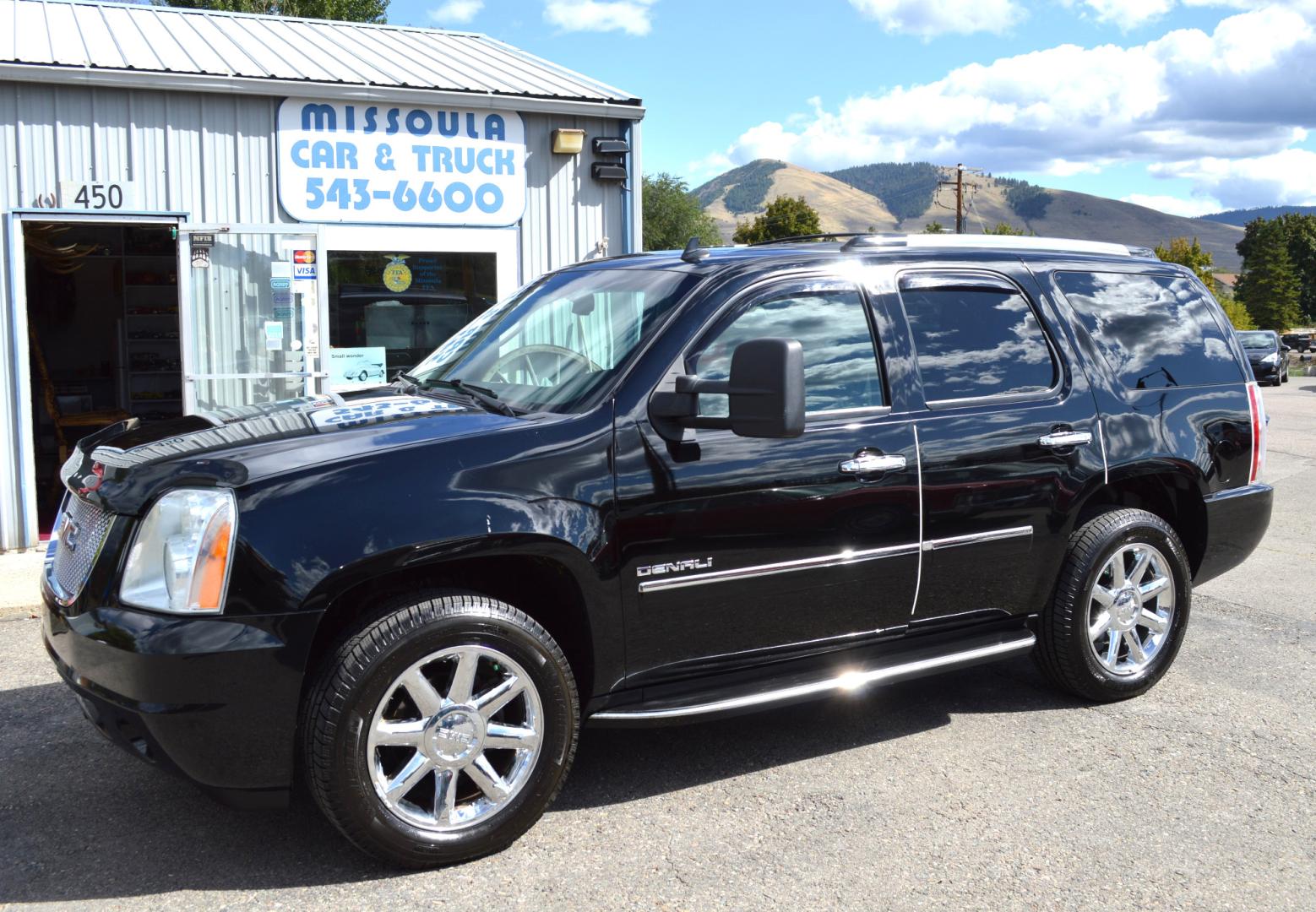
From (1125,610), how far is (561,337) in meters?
2.64

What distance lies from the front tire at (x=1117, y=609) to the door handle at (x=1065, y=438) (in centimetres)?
37

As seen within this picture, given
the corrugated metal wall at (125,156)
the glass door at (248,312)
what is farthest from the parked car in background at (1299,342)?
the corrugated metal wall at (125,156)

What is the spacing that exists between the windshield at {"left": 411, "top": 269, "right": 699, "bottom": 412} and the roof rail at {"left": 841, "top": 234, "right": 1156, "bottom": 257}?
83 cm

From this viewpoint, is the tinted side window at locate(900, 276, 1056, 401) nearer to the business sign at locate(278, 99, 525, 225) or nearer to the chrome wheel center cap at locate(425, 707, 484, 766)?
the chrome wheel center cap at locate(425, 707, 484, 766)

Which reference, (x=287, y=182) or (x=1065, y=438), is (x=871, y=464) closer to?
(x=1065, y=438)

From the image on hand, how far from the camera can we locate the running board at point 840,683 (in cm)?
381

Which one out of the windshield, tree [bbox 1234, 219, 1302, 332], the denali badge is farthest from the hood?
tree [bbox 1234, 219, 1302, 332]

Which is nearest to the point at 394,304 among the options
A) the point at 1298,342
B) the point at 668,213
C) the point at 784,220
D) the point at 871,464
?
the point at 871,464

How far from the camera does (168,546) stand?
3289 millimetres

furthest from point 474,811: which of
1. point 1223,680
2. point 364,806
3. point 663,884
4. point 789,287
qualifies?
point 1223,680

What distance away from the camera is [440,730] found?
11.4ft

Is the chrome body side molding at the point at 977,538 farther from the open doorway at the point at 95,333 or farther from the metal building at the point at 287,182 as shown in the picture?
the open doorway at the point at 95,333

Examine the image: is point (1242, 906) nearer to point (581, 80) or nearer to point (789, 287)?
point (789, 287)

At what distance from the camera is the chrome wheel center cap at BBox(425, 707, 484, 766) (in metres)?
3.46
